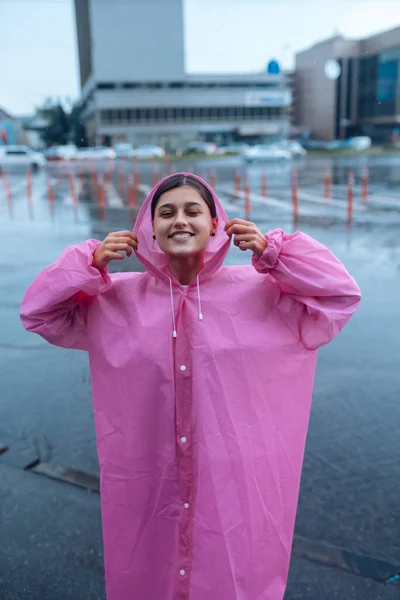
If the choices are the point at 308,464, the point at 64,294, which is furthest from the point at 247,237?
the point at 308,464

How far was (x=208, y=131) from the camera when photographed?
76.1 metres

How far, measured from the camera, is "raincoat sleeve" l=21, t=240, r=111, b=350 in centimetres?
175

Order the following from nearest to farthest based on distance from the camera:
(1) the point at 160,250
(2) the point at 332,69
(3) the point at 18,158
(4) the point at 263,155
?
1. (1) the point at 160,250
2. (4) the point at 263,155
3. (3) the point at 18,158
4. (2) the point at 332,69

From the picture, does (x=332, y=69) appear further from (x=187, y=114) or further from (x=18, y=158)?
(x=18, y=158)

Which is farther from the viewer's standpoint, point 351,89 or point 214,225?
point 351,89

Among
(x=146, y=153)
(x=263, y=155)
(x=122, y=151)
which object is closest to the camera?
(x=263, y=155)

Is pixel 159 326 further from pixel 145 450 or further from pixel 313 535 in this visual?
pixel 313 535

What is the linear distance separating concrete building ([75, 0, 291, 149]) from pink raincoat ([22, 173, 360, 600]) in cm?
6145

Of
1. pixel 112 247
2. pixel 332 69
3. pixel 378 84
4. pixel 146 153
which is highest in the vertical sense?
pixel 332 69

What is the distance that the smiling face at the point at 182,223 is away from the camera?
178 centimetres

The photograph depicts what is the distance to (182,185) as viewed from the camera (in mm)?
1810

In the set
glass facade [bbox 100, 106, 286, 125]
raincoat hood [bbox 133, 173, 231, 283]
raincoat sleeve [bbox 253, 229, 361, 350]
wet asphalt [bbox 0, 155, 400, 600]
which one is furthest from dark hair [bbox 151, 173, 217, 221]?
glass facade [bbox 100, 106, 286, 125]

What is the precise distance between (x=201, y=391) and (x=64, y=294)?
50 cm

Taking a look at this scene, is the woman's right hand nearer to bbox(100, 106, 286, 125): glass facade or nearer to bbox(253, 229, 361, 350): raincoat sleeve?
bbox(253, 229, 361, 350): raincoat sleeve
